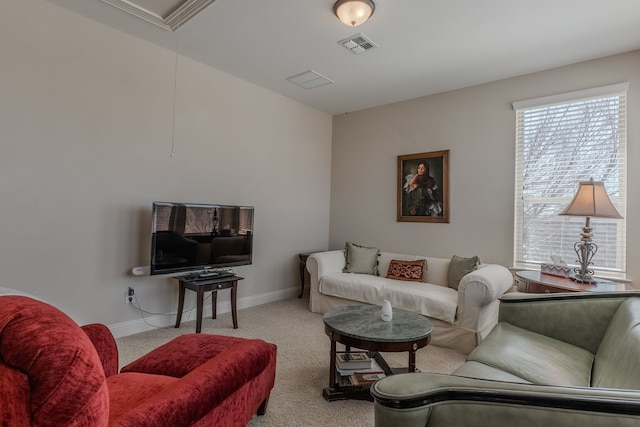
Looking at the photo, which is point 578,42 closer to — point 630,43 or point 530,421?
point 630,43

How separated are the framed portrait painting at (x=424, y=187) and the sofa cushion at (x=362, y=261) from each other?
0.67 meters

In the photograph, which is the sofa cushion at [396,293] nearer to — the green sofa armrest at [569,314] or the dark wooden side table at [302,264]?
the dark wooden side table at [302,264]

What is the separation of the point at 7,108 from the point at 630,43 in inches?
208

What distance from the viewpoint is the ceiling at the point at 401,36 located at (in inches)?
101

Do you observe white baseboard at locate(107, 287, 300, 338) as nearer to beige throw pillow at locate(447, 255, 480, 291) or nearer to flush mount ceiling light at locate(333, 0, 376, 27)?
beige throw pillow at locate(447, 255, 480, 291)

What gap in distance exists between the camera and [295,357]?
2781 millimetres

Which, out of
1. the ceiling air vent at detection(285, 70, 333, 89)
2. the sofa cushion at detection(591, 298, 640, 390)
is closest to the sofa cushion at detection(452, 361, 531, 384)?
the sofa cushion at detection(591, 298, 640, 390)

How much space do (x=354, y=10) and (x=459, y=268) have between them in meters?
2.67

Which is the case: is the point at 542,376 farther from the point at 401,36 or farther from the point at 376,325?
the point at 401,36

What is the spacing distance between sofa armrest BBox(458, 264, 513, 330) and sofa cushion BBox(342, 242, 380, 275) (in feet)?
4.51

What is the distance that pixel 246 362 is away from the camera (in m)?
1.43

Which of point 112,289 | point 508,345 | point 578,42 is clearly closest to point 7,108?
point 112,289

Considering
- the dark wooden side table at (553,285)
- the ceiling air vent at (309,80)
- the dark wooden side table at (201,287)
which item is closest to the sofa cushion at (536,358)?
the dark wooden side table at (553,285)

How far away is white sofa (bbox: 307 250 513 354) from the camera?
2.94 m
